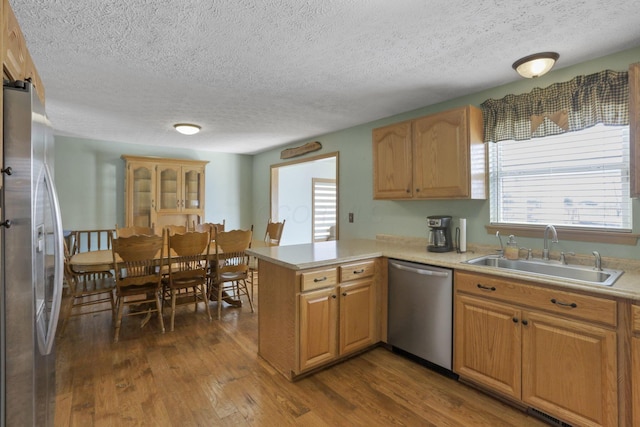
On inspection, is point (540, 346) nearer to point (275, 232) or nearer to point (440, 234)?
point (440, 234)

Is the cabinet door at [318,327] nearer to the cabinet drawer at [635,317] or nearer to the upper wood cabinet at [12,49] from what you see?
the cabinet drawer at [635,317]

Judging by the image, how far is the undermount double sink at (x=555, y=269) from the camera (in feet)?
6.10

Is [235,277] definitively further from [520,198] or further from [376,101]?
[520,198]

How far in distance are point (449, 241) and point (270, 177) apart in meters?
3.50

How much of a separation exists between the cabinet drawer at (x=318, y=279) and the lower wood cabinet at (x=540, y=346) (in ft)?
2.73

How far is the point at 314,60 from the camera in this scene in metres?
2.12

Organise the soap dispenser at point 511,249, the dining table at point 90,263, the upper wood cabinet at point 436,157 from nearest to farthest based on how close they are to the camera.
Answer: the soap dispenser at point 511,249
the upper wood cabinet at point 436,157
the dining table at point 90,263

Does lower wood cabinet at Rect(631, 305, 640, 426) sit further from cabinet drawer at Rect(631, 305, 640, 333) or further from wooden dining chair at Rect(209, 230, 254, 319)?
wooden dining chair at Rect(209, 230, 254, 319)

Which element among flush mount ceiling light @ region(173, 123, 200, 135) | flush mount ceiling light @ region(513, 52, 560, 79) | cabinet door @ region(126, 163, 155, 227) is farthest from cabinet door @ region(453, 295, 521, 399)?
cabinet door @ region(126, 163, 155, 227)

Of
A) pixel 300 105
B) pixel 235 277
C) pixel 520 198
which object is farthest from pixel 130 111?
pixel 520 198

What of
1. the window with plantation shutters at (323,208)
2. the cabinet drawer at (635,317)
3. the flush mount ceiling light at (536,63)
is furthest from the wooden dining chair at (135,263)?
the window with plantation shutters at (323,208)

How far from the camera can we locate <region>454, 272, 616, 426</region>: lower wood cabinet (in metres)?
1.56

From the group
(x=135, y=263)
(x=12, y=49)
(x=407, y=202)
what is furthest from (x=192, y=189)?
(x=12, y=49)

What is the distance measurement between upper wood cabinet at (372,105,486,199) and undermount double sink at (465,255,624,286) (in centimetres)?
50
